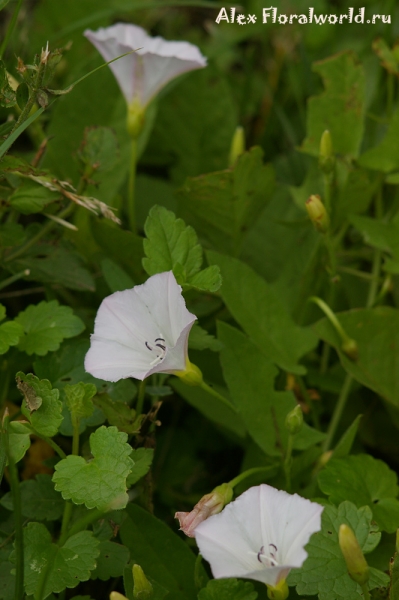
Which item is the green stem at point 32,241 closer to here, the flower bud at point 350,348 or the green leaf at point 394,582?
the flower bud at point 350,348

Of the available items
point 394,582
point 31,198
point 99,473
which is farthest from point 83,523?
point 31,198

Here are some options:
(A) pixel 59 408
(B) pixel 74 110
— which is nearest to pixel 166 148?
(B) pixel 74 110

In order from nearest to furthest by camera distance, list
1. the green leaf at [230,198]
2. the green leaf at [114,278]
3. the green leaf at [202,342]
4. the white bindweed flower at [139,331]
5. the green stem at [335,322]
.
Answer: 1. the white bindweed flower at [139,331]
2. the green leaf at [202,342]
3. the green leaf at [114,278]
4. the green stem at [335,322]
5. the green leaf at [230,198]

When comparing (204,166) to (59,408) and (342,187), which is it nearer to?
(342,187)

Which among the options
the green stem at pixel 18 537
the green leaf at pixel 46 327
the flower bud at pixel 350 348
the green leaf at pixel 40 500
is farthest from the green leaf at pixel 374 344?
the green stem at pixel 18 537

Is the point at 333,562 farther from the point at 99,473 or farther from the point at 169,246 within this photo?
the point at 169,246

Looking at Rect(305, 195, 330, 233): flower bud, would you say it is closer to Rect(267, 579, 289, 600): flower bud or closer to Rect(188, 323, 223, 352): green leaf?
Rect(188, 323, 223, 352): green leaf
